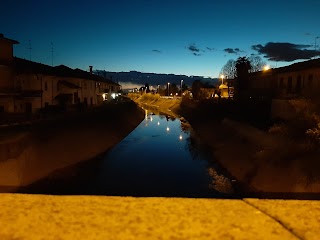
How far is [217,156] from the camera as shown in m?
32.8

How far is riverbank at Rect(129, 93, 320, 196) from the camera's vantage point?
18.7 meters

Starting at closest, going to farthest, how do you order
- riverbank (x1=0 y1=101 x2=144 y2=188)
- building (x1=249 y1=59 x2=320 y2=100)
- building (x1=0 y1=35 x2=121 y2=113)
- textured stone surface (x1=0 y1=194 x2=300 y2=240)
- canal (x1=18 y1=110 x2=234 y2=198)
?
1. textured stone surface (x1=0 y1=194 x2=300 y2=240)
2. riverbank (x1=0 y1=101 x2=144 y2=188)
3. canal (x1=18 y1=110 x2=234 y2=198)
4. building (x1=249 y1=59 x2=320 y2=100)
5. building (x1=0 y1=35 x2=121 y2=113)

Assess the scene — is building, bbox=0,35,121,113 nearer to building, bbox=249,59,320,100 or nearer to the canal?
the canal

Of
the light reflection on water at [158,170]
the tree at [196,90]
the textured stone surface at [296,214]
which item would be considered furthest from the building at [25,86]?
the tree at [196,90]

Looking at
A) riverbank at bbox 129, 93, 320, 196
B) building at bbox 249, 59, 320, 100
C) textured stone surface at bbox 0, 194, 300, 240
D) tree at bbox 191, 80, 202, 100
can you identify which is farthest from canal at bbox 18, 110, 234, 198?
tree at bbox 191, 80, 202, 100

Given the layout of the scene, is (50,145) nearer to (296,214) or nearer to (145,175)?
(145,175)

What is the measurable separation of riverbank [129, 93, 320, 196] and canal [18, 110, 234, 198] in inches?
53.8

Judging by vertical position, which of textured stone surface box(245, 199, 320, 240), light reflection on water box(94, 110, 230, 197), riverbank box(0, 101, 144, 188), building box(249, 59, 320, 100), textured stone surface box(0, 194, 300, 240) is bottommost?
light reflection on water box(94, 110, 230, 197)

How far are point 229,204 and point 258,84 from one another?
169ft

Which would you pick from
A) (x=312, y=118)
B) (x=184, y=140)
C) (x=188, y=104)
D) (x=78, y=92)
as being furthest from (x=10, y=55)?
(x=188, y=104)

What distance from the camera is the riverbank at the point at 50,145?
893 inches

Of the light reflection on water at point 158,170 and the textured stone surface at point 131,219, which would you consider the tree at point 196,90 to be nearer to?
the light reflection on water at point 158,170

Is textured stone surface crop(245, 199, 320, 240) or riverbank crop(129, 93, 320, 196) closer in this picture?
textured stone surface crop(245, 199, 320, 240)

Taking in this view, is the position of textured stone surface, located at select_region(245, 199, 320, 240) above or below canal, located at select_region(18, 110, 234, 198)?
above
